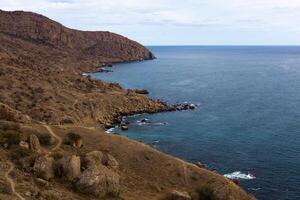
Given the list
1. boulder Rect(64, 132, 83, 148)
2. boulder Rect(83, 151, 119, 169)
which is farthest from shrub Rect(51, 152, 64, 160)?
boulder Rect(64, 132, 83, 148)

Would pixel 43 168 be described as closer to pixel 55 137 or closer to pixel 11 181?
pixel 11 181

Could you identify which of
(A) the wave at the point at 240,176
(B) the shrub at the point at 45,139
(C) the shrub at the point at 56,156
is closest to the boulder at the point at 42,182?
(C) the shrub at the point at 56,156

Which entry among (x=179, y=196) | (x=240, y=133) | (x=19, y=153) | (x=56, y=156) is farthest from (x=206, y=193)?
(x=240, y=133)

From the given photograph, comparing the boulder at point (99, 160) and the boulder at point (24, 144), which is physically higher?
the boulder at point (24, 144)

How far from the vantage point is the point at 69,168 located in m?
48.2

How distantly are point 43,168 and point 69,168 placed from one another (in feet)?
9.20

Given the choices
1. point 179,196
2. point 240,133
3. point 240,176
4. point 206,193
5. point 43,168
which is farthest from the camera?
point 240,133

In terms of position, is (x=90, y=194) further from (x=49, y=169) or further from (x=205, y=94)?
(x=205, y=94)

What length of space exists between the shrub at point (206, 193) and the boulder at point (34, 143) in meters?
20.0

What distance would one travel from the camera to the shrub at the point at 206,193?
169 ft

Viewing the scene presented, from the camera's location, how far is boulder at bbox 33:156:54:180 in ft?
153

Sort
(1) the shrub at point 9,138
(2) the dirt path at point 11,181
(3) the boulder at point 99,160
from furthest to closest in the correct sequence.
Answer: (1) the shrub at point 9,138 → (3) the boulder at point 99,160 → (2) the dirt path at point 11,181

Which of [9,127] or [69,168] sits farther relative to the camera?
[9,127]

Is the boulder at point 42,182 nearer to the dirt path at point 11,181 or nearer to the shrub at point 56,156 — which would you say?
the dirt path at point 11,181
